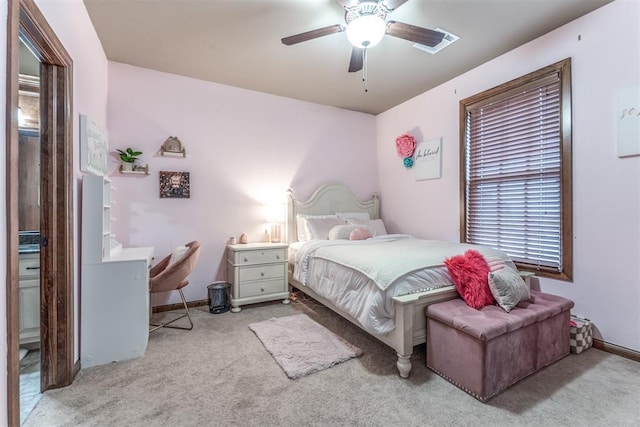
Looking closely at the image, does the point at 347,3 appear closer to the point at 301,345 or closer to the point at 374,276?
the point at 374,276

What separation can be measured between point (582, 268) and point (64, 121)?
12.7ft

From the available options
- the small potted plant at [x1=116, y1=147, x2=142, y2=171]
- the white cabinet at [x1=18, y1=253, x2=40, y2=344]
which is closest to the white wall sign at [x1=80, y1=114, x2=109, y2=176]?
the small potted plant at [x1=116, y1=147, x2=142, y2=171]

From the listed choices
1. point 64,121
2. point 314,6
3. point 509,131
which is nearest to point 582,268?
point 509,131

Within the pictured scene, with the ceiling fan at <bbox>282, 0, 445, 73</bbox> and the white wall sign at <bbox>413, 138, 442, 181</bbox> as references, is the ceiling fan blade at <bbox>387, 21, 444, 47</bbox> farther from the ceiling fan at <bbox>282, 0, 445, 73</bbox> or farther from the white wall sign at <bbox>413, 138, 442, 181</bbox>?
the white wall sign at <bbox>413, 138, 442, 181</bbox>

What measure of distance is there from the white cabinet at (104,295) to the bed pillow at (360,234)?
2094mm

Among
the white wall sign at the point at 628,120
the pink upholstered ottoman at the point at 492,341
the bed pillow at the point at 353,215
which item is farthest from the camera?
the bed pillow at the point at 353,215

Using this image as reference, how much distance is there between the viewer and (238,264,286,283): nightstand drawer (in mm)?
3146

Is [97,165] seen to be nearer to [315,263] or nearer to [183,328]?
[183,328]

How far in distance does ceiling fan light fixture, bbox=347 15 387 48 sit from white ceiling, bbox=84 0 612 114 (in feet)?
1.21

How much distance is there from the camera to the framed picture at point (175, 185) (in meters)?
3.15

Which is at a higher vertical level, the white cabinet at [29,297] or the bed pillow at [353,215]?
the bed pillow at [353,215]

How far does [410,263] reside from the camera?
2.09m

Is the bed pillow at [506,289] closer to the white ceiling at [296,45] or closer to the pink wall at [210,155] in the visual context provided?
the white ceiling at [296,45]

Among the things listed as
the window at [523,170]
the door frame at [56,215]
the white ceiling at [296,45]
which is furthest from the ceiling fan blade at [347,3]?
the window at [523,170]
